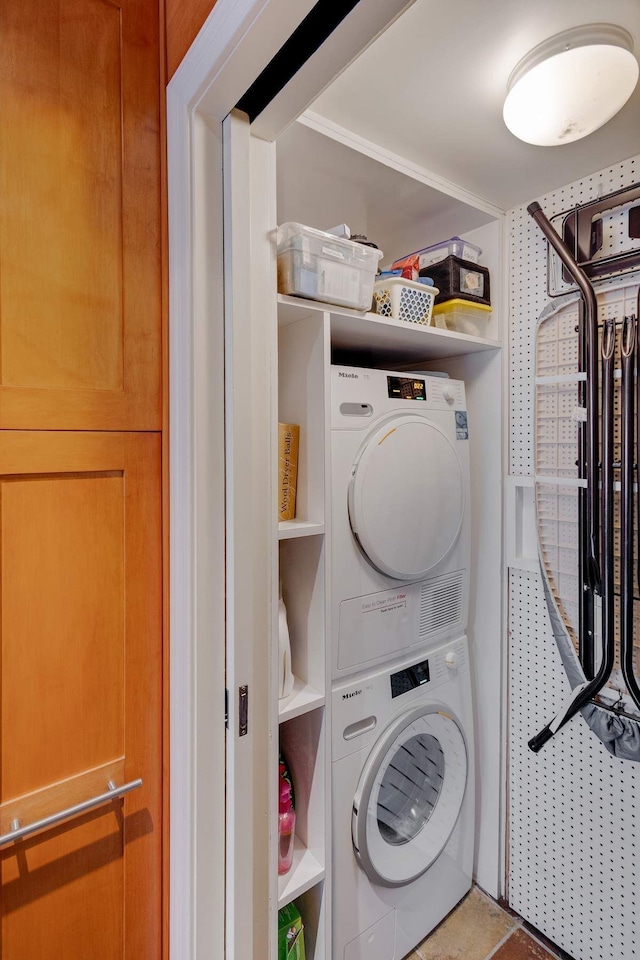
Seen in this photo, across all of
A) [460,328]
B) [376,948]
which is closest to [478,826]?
[376,948]

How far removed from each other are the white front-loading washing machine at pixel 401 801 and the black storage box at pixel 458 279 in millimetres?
1195

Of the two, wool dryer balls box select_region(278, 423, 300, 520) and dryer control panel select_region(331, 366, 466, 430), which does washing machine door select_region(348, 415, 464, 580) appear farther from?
wool dryer balls box select_region(278, 423, 300, 520)

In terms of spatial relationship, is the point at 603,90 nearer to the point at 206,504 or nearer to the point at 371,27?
the point at 371,27

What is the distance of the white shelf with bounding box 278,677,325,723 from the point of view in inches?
48.4

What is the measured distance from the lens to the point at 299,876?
1.27m

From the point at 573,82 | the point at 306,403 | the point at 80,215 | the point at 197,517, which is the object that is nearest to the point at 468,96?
the point at 573,82

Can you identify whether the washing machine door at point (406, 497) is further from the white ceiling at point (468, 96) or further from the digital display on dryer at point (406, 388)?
the white ceiling at point (468, 96)

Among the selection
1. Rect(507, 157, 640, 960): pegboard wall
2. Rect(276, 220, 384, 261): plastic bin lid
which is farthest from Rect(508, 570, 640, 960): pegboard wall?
Rect(276, 220, 384, 261): plastic bin lid

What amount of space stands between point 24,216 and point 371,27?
652 mm

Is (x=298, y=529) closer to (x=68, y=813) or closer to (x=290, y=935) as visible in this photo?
(x=68, y=813)

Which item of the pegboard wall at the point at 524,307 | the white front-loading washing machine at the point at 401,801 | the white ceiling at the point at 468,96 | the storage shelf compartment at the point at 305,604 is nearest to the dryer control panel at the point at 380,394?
the pegboard wall at the point at 524,307

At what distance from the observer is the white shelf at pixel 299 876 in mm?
1221

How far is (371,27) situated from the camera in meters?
0.73

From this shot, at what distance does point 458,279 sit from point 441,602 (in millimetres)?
1089
